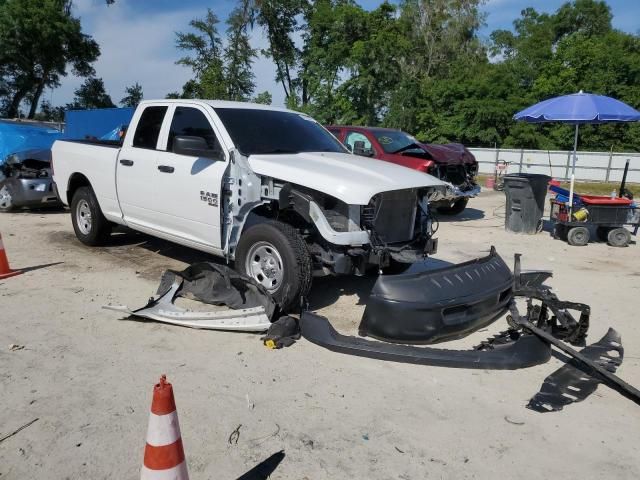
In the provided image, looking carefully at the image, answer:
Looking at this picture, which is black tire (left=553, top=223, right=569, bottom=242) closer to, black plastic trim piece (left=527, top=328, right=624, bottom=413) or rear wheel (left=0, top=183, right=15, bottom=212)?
black plastic trim piece (left=527, top=328, right=624, bottom=413)

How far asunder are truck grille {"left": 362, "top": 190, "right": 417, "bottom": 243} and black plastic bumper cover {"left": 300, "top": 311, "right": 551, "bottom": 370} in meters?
1.07

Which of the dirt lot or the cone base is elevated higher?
the cone base

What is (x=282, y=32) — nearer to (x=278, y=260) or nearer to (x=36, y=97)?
(x=36, y=97)

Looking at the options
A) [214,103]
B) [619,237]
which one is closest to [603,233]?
[619,237]

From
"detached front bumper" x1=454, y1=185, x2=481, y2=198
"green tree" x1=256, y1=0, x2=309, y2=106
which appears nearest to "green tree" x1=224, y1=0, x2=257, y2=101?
"green tree" x1=256, y1=0, x2=309, y2=106

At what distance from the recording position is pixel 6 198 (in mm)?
10602

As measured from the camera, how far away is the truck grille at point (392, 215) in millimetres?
4750

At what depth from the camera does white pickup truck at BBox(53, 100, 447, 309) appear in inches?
183

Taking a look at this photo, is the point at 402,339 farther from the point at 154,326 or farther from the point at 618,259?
the point at 618,259

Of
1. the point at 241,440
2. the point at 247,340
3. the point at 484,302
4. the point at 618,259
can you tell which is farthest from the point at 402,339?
the point at 618,259

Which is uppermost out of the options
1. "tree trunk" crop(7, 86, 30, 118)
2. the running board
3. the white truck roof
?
Answer: "tree trunk" crop(7, 86, 30, 118)

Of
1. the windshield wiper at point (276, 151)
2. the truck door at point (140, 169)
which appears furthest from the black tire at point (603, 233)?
the truck door at point (140, 169)

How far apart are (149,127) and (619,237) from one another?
7.45 metres

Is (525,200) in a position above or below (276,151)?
below
